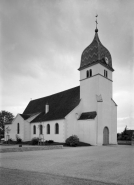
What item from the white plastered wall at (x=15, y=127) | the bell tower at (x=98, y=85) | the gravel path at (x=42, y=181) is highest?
the bell tower at (x=98, y=85)

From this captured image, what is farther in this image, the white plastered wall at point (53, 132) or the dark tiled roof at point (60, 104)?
the dark tiled roof at point (60, 104)

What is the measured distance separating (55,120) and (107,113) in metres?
8.74

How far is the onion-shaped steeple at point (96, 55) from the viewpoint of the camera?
3050 centimetres

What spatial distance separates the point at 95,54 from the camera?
30734mm

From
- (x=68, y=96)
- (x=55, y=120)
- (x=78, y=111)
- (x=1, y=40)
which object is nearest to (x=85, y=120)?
(x=78, y=111)

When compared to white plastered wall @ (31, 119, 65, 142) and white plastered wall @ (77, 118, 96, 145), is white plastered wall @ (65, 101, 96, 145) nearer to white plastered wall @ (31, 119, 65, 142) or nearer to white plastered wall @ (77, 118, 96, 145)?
white plastered wall @ (77, 118, 96, 145)

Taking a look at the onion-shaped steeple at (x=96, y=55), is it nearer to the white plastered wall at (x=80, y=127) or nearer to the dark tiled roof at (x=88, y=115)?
the white plastered wall at (x=80, y=127)

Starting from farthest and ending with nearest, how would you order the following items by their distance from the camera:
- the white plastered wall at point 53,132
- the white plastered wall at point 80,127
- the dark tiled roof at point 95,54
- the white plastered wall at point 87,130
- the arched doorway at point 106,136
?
1. the dark tiled roof at point 95,54
2. the white plastered wall at point 53,132
3. the arched doorway at point 106,136
4. the white plastered wall at point 80,127
5. the white plastered wall at point 87,130

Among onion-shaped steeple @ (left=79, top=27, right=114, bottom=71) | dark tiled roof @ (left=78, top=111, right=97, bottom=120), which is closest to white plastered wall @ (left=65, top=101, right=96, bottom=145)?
dark tiled roof @ (left=78, top=111, right=97, bottom=120)

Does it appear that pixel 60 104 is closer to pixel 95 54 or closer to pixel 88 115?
pixel 88 115

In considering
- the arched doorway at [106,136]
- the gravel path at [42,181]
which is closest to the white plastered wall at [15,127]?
the arched doorway at [106,136]

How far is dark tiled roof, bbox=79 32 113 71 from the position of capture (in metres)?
30.5

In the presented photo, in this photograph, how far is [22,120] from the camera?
128 feet

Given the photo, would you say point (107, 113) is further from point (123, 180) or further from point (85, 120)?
point (123, 180)
